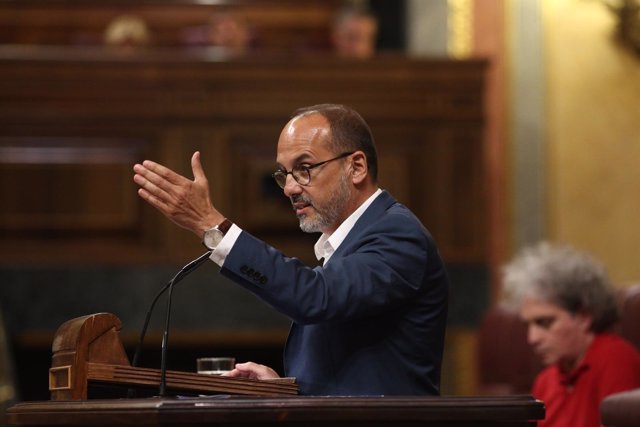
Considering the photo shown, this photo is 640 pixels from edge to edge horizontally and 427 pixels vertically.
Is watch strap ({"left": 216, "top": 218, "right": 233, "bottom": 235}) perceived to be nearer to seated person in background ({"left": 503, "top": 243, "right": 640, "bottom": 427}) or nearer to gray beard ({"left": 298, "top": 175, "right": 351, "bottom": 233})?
gray beard ({"left": 298, "top": 175, "right": 351, "bottom": 233})

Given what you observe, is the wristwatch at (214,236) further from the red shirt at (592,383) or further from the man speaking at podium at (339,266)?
the red shirt at (592,383)

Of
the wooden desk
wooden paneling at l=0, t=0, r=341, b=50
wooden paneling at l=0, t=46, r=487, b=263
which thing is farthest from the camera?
wooden paneling at l=0, t=0, r=341, b=50

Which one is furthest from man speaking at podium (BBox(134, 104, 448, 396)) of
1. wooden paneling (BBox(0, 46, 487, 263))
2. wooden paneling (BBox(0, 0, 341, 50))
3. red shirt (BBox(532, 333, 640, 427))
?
wooden paneling (BBox(0, 0, 341, 50))

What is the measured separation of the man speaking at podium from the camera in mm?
2527

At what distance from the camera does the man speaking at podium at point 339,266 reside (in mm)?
2527

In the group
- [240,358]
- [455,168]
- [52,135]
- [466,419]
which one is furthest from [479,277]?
[466,419]

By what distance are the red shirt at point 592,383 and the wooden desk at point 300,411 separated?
1.74 m

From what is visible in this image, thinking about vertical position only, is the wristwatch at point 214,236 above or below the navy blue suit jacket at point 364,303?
above

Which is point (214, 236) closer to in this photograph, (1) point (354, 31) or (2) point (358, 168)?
(2) point (358, 168)

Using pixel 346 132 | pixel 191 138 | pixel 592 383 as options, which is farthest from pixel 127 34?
pixel 346 132

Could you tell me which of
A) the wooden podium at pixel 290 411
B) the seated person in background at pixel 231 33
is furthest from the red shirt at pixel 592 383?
the seated person in background at pixel 231 33

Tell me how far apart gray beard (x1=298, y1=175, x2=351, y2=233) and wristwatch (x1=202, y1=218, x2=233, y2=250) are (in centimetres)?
34

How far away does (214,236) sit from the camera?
8.30 ft

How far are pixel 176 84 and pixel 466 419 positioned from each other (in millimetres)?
5032
